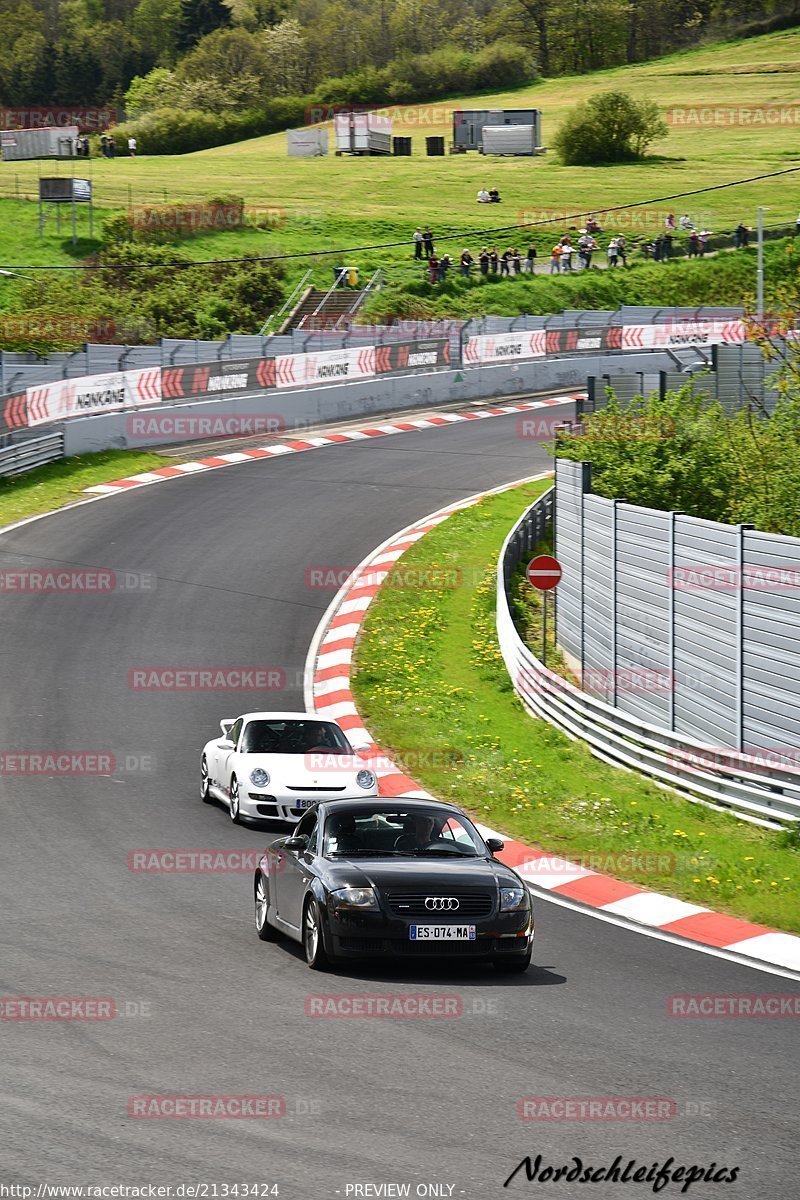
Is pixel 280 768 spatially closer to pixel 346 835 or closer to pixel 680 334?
pixel 346 835

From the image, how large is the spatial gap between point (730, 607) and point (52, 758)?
8.03 metres

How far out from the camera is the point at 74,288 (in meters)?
67.4

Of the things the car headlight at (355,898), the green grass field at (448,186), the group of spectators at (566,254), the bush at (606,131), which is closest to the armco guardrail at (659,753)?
the car headlight at (355,898)

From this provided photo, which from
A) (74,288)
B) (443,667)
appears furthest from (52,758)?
(74,288)

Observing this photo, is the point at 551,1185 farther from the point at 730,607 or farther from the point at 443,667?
the point at 443,667

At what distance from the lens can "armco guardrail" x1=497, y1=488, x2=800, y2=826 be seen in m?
16.2

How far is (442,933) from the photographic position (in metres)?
10.7

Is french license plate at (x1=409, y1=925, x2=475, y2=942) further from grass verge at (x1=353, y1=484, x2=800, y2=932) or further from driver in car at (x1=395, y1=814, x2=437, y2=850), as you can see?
grass verge at (x1=353, y1=484, x2=800, y2=932)

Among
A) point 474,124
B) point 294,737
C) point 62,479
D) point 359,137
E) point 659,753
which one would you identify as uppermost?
point 474,124

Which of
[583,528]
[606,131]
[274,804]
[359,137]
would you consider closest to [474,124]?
[359,137]

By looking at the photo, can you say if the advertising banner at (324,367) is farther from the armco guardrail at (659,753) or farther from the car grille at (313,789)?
the car grille at (313,789)

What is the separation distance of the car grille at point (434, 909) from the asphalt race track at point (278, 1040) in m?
0.47

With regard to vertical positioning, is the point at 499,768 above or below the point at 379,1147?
below

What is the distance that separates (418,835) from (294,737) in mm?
5956
